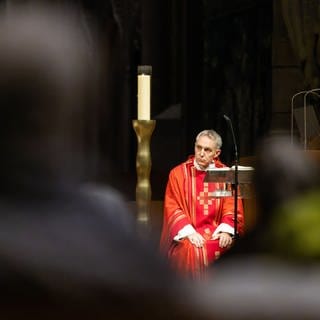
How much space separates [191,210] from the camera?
4355mm

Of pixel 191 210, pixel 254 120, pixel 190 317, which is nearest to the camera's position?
pixel 190 317

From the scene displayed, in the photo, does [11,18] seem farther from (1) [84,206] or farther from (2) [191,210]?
(2) [191,210]

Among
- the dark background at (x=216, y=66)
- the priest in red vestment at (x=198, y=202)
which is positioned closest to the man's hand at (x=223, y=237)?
the priest in red vestment at (x=198, y=202)

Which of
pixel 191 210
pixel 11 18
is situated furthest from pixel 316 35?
pixel 11 18

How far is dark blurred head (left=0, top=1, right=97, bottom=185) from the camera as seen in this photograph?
13.9 inches

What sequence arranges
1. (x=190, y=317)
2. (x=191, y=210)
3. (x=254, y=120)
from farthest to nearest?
(x=254, y=120)
(x=191, y=210)
(x=190, y=317)

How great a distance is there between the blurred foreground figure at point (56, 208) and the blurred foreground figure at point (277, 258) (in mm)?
20

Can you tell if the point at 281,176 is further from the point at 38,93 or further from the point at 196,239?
the point at 196,239

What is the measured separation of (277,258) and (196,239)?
3709mm

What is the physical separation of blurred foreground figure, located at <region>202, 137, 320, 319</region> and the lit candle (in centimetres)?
231

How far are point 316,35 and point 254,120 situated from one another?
1021 mm

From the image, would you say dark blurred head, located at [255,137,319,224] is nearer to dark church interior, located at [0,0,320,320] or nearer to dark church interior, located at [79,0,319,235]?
dark church interior, located at [0,0,320,320]

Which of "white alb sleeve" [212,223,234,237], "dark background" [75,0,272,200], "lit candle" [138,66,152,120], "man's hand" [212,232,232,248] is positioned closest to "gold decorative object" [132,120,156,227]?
"lit candle" [138,66,152,120]

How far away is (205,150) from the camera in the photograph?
13.9ft
